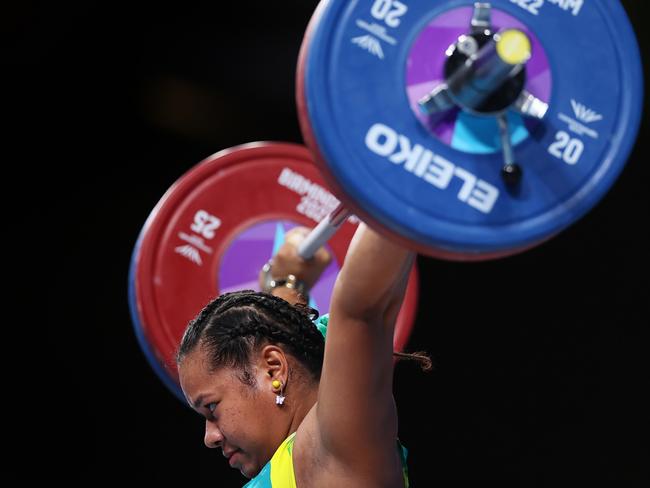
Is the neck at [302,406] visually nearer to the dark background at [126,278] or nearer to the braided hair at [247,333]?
the braided hair at [247,333]

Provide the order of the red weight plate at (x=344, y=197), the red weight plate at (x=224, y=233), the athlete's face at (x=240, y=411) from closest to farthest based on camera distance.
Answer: the red weight plate at (x=344, y=197), the athlete's face at (x=240, y=411), the red weight plate at (x=224, y=233)

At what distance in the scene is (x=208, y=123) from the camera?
4660 mm

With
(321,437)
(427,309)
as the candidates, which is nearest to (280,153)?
(427,309)

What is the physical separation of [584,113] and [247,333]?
0.82m

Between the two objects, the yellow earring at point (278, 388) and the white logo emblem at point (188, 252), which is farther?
the white logo emblem at point (188, 252)

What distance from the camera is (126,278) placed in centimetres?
455

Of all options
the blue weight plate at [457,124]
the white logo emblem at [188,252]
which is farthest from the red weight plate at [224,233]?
the blue weight plate at [457,124]

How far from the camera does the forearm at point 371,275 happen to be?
1535mm

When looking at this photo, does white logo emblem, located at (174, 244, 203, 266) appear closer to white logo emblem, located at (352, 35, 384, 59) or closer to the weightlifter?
the weightlifter

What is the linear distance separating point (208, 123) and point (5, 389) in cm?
148

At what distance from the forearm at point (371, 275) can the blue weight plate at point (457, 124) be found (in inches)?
3.0

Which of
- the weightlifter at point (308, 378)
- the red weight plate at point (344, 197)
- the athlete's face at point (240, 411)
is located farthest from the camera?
the athlete's face at point (240, 411)

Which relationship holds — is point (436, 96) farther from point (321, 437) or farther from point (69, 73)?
point (69, 73)

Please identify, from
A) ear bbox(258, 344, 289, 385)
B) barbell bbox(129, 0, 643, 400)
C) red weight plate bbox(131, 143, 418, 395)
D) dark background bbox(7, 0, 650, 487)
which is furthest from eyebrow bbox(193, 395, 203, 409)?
dark background bbox(7, 0, 650, 487)
